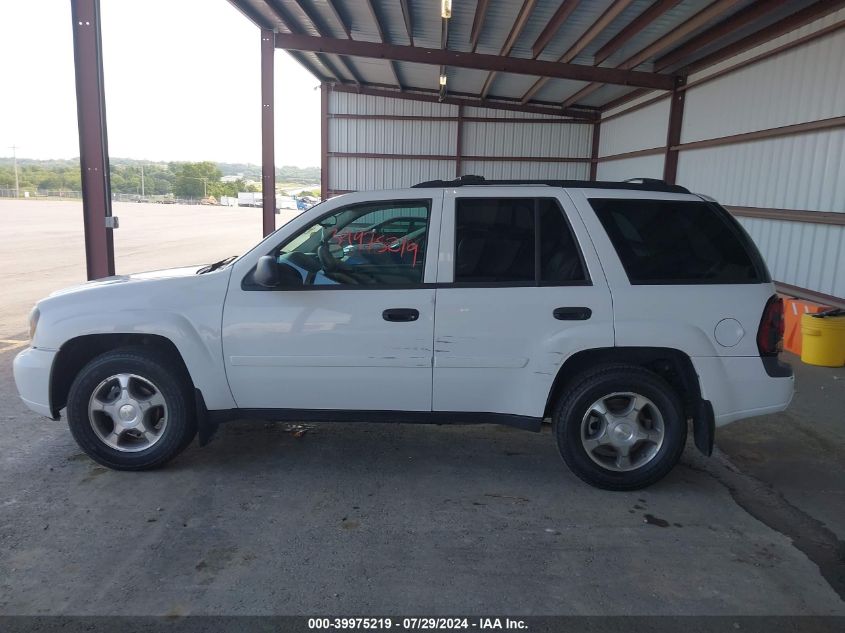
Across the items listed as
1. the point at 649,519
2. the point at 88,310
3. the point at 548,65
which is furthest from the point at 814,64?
the point at 88,310

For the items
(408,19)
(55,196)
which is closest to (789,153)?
(408,19)

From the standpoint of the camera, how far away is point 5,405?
560 centimetres

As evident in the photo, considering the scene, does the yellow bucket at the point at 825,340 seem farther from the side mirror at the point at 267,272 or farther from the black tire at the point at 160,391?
the black tire at the point at 160,391

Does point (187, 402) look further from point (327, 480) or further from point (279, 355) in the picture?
point (327, 480)

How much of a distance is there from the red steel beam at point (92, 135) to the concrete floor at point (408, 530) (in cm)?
327

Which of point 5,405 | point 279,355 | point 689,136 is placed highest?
point 689,136

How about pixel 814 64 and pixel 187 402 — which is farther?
pixel 814 64

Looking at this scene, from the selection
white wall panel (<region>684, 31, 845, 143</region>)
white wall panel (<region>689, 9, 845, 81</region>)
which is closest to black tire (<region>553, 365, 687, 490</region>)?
white wall panel (<region>684, 31, 845, 143</region>)

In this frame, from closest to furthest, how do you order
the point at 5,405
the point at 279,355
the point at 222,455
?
1. the point at 279,355
2. the point at 222,455
3. the point at 5,405

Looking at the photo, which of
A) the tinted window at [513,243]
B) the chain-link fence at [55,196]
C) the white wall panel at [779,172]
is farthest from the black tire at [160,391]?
the chain-link fence at [55,196]

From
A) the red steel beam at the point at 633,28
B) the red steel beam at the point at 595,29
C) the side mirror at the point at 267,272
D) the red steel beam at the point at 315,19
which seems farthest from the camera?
the red steel beam at the point at 315,19

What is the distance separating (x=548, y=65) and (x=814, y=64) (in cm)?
578

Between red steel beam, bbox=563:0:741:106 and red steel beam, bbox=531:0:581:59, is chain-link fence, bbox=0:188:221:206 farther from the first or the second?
red steel beam, bbox=563:0:741:106

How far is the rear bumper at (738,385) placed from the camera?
389cm
